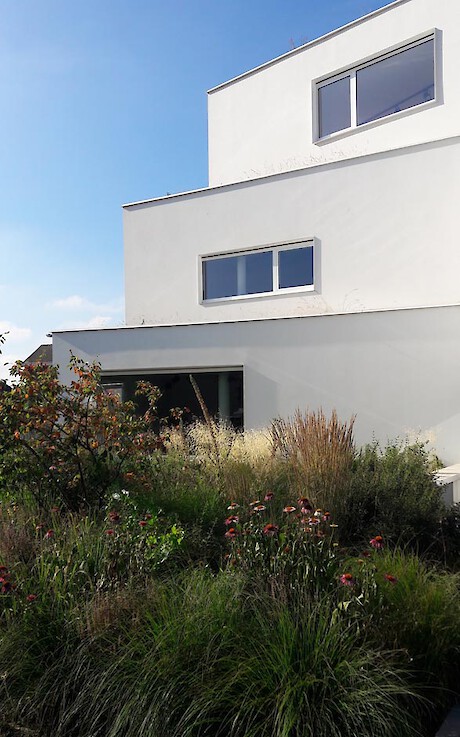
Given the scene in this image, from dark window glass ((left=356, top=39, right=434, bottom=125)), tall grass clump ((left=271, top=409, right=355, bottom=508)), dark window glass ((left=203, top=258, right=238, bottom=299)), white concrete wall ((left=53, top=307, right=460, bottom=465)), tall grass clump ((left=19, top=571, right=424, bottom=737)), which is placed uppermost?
dark window glass ((left=356, top=39, right=434, bottom=125))

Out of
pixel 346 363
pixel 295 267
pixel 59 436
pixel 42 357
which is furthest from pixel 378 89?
pixel 59 436

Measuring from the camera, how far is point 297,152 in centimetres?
1378

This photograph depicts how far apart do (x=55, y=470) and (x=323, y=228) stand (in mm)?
7929

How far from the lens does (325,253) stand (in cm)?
1178

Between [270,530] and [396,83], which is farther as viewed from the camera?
[396,83]

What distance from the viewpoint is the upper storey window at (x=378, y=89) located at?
38.9ft

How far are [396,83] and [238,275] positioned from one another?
4619mm

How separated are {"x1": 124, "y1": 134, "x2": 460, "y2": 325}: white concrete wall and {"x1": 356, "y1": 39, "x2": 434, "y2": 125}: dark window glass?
1.74 metres

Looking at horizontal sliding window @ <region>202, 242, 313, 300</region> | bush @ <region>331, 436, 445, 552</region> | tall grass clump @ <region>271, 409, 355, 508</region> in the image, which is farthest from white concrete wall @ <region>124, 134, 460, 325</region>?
bush @ <region>331, 436, 445, 552</region>

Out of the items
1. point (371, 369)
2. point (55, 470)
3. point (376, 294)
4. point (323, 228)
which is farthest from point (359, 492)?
point (323, 228)

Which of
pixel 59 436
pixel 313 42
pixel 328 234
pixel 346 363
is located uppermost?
pixel 313 42

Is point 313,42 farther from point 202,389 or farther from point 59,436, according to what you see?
point 59,436

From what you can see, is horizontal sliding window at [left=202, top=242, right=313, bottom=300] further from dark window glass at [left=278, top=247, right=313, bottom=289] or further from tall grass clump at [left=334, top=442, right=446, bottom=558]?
tall grass clump at [left=334, top=442, right=446, bottom=558]

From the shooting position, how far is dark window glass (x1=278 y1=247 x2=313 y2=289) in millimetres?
12062
